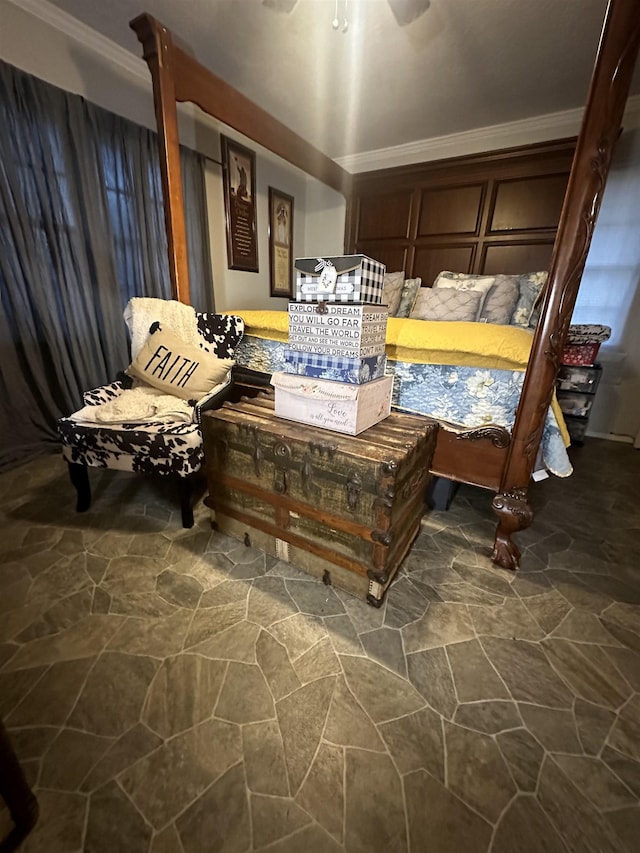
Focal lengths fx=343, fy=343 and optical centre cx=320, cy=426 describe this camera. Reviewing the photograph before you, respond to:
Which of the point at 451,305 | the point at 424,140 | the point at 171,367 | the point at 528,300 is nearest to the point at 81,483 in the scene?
the point at 171,367

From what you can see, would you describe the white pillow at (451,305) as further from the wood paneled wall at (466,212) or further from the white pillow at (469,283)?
the wood paneled wall at (466,212)

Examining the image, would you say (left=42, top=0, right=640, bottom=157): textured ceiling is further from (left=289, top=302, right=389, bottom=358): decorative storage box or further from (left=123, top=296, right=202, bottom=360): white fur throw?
(left=289, top=302, right=389, bottom=358): decorative storage box

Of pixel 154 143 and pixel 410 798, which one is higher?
pixel 154 143

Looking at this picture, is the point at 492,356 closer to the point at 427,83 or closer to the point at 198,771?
the point at 198,771

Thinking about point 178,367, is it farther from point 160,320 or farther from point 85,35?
point 85,35

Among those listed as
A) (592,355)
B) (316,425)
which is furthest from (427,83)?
(316,425)

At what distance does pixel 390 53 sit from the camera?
215 cm

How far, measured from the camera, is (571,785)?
2.64ft

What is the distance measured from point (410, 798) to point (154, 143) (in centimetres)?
373

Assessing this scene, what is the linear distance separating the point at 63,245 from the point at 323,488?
2.36m

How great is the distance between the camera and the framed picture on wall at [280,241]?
3689 mm

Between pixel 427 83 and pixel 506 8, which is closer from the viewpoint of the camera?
pixel 506 8

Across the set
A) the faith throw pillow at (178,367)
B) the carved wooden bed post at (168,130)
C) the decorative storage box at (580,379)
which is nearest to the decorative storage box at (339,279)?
the faith throw pillow at (178,367)

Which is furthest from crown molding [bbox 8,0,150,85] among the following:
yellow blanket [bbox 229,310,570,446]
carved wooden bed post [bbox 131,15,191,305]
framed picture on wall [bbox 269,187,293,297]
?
yellow blanket [bbox 229,310,570,446]
